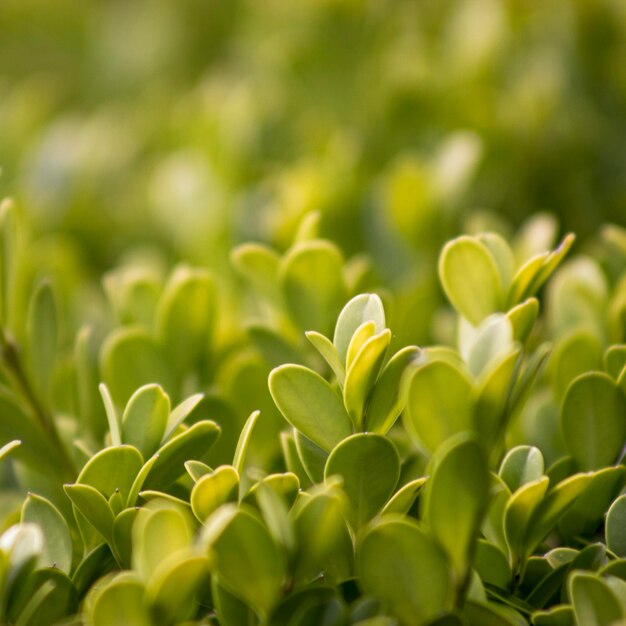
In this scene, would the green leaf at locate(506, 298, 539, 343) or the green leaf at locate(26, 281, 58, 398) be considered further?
the green leaf at locate(26, 281, 58, 398)

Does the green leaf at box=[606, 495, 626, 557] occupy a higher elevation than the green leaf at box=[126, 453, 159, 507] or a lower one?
lower

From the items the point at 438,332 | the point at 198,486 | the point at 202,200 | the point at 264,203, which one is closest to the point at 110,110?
the point at 202,200

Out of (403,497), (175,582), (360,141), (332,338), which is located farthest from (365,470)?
(360,141)

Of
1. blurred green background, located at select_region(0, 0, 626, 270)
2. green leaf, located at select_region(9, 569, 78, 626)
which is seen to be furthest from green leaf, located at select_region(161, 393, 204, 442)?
blurred green background, located at select_region(0, 0, 626, 270)

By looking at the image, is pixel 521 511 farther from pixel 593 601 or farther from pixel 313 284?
pixel 313 284

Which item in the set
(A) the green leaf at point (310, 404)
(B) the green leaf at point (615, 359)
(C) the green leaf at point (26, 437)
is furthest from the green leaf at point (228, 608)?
(B) the green leaf at point (615, 359)

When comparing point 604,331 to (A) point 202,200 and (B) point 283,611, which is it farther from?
(A) point 202,200

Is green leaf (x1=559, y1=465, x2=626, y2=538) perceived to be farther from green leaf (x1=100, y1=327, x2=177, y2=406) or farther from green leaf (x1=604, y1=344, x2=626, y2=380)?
green leaf (x1=100, y1=327, x2=177, y2=406)
